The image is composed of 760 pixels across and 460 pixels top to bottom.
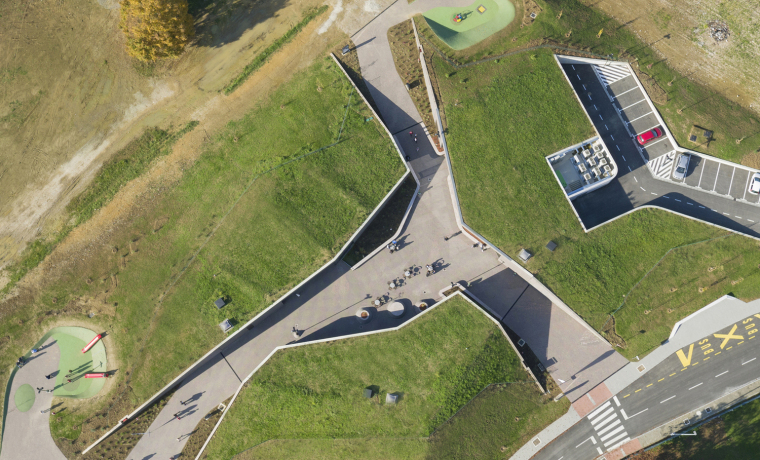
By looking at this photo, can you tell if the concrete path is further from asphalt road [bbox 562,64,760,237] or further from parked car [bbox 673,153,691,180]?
parked car [bbox 673,153,691,180]

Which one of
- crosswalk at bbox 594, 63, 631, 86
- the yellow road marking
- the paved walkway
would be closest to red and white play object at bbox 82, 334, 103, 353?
the paved walkway

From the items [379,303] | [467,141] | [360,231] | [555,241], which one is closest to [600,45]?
[467,141]

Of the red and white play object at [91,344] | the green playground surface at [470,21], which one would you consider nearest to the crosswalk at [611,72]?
the green playground surface at [470,21]

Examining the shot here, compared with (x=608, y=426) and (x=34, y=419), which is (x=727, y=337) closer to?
(x=608, y=426)

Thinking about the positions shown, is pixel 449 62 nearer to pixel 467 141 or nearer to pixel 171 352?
pixel 467 141

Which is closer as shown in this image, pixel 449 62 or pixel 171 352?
pixel 171 352

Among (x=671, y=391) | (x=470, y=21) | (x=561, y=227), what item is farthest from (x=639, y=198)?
(x=470, y=21)
